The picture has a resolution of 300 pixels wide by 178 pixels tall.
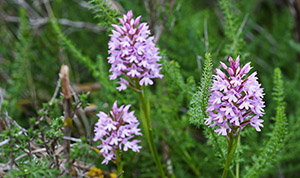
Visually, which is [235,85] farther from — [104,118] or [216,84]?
[104,118]

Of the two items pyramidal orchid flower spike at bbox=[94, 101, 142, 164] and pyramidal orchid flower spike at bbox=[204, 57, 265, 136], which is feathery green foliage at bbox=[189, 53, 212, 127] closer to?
pyramidal orchid flower spike at bbox=[204, 57, 265, 136]

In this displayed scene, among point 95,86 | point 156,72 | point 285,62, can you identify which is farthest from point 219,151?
point 95,86

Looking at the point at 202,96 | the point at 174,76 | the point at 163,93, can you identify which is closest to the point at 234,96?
the point at 202,96

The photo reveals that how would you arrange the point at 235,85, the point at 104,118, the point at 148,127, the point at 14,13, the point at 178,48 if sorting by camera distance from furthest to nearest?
1. the point at 14,13
2. the point at 178,48
3. the point at 148,127
4. the point at 104,118
5. the point at 235,85

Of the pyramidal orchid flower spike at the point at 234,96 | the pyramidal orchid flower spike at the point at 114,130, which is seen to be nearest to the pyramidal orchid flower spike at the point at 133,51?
the pyramidal orchid flower spike at the point at 114,130

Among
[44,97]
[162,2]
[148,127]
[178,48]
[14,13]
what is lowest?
[148,127]

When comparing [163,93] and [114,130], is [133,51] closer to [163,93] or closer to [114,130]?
[114,130]

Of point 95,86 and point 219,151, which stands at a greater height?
point 95,86

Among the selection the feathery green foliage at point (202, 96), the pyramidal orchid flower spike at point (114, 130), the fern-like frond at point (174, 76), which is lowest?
the pyramidal orchid flower spike at point (114, 130)

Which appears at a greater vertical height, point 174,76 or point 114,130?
point 174,76

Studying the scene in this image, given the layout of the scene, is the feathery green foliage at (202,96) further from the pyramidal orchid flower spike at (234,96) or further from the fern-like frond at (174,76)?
the fern-like frond at (174,76)

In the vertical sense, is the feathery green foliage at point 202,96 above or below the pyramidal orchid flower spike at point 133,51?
below
